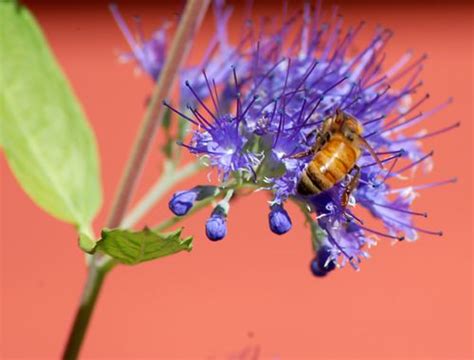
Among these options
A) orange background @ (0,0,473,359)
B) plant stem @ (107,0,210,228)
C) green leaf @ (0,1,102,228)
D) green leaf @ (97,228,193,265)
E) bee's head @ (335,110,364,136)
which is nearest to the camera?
green leaf @ (97,228,193,265)

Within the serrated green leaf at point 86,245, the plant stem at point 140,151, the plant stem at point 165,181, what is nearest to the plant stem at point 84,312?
the plant stem at point 140,151

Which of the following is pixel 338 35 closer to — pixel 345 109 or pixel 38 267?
pixel 345 109

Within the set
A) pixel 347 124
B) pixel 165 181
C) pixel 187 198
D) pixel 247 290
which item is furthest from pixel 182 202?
pixel 247 290

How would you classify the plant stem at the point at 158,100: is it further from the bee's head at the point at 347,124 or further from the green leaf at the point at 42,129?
the bee's head at the point at 347,124

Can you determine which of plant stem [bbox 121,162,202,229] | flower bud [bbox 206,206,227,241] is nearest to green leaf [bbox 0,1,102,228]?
plant stem [bbox 121,162,202,229]

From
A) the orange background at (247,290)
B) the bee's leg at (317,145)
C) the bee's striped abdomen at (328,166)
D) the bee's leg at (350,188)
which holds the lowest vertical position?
the orange background at (247,290)

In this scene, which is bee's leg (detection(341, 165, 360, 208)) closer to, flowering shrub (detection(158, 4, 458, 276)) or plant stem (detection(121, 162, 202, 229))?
flowering shrub (detection(158, 4, 458, 276))

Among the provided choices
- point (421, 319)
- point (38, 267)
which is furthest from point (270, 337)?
point (38, 267)

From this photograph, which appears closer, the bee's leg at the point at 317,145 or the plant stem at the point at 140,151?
the bee's leg at the point at 317,145
